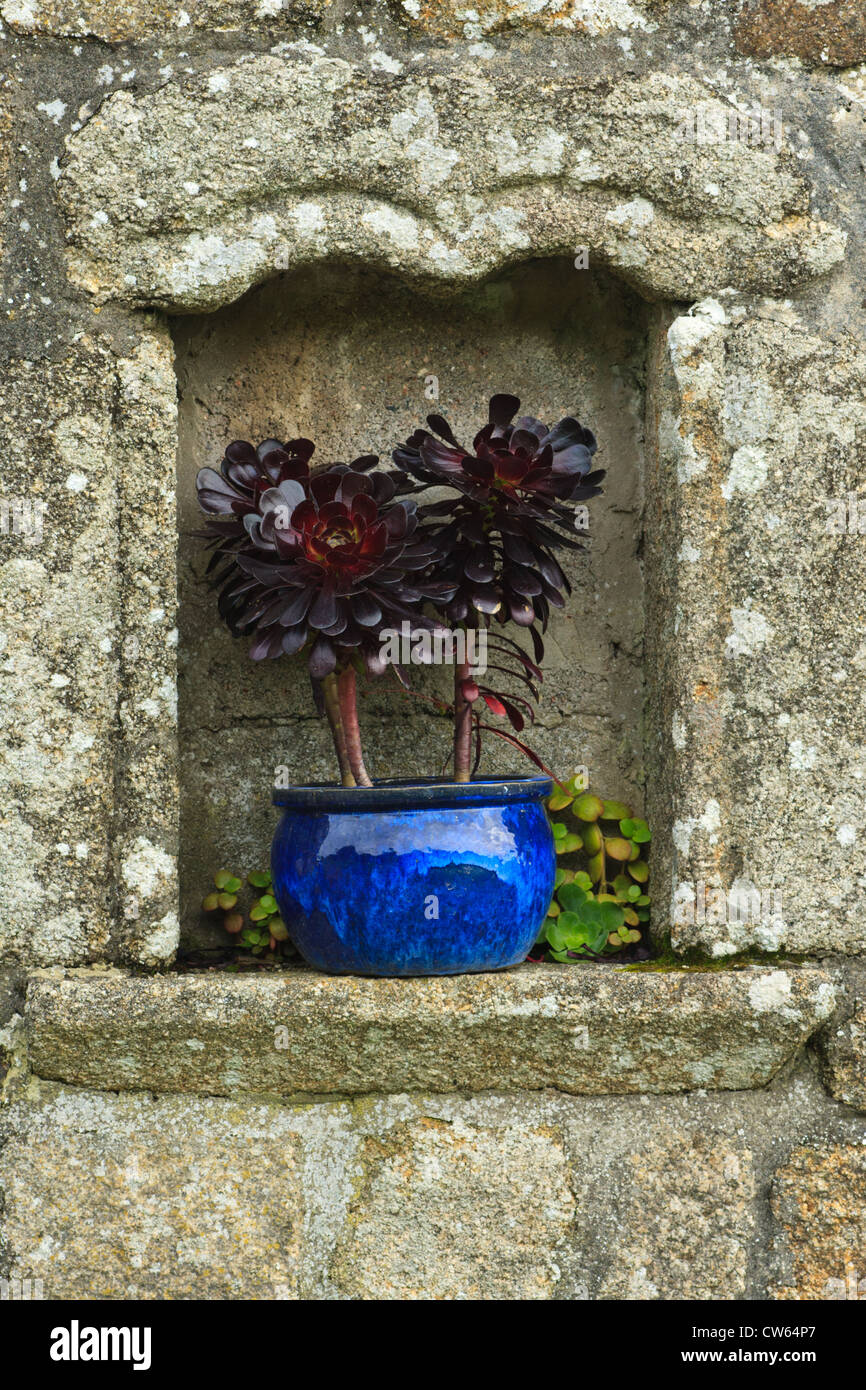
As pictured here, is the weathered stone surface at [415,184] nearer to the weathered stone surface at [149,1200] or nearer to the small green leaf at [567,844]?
the small green leaf at [567,844]

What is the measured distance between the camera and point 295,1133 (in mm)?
1781

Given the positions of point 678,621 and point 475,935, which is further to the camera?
point 678,621

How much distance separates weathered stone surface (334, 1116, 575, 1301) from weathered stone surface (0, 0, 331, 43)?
5.72ft

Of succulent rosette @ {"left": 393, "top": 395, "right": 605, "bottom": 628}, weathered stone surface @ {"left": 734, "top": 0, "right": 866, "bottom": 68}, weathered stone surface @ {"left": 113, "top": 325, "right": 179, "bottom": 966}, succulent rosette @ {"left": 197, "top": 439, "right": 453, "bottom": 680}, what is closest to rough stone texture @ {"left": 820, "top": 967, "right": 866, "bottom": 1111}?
succulent rosette @ {"left": 393, "top": 395, "right": 605, "bottom": 628}

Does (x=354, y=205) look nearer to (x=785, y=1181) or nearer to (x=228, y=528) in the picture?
(x=228, y=528)

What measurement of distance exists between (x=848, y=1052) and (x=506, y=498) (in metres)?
1.00

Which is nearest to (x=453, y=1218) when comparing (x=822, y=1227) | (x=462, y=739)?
(x=822, y=1227)

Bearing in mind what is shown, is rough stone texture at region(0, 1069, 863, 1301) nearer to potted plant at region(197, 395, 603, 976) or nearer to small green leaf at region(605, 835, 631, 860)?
potted plant at region(197, 395, 603, 976)

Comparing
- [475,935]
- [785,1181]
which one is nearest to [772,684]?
[475,935]

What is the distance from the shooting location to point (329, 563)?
1723 millimetres

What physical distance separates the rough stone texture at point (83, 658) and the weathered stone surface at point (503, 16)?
2.38 feet

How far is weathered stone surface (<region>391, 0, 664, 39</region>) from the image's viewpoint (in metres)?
1.86

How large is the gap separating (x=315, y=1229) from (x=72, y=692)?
0.90 metres

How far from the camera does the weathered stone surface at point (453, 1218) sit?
176 cm
